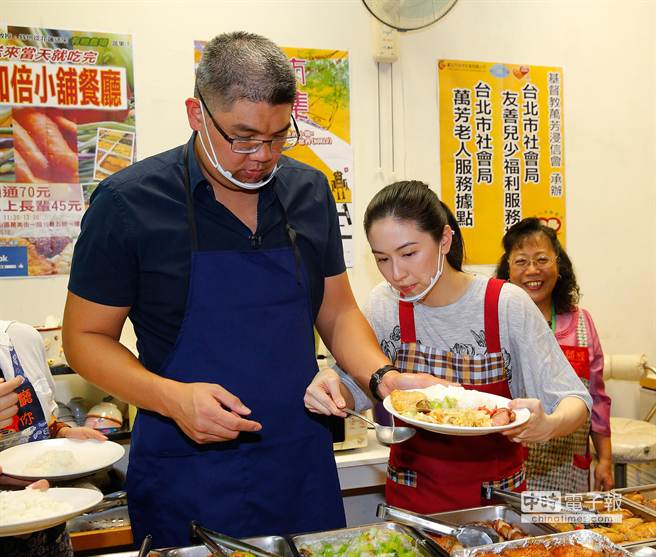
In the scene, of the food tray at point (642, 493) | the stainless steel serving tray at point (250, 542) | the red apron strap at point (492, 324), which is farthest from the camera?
the red apron strap at point (492, 324)

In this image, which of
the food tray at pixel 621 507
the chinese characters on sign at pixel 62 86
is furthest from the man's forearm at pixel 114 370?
the chinese characters on sign at pixel 62 86

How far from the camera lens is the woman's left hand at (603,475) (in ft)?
10.1

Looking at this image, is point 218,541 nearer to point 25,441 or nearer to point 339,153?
point 25,441

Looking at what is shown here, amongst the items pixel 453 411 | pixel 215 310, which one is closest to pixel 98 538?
pixel 215 310

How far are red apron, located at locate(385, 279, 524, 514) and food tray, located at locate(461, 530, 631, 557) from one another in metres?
0.46

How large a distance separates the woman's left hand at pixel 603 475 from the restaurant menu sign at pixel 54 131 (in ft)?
8.91

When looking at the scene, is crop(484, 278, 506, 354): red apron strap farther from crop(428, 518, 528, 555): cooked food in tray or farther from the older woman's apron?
the older woman's apron

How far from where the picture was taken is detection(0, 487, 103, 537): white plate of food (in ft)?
4.54

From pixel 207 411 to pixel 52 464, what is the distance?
81cm

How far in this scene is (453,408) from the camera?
171 cm

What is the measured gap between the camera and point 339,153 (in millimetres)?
3643

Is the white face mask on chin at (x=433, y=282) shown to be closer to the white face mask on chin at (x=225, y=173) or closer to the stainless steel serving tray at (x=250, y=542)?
the white face mask on chin at (x=225, y=173)

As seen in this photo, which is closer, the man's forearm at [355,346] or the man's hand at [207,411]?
the man's hand at [207,411]

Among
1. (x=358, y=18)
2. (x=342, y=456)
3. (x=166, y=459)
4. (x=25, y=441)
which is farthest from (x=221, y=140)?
(x=358, y=18)
